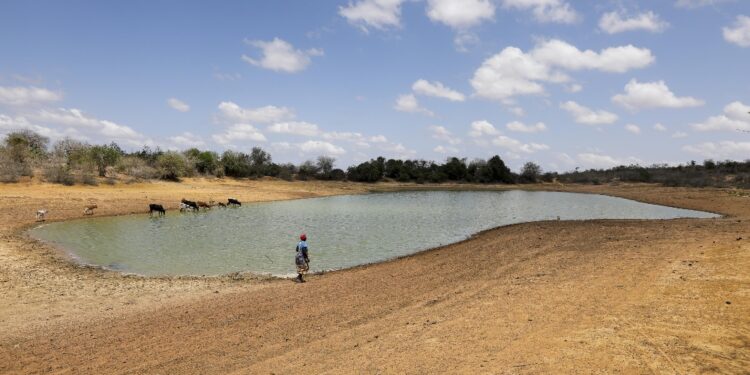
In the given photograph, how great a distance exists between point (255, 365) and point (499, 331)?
444 cm

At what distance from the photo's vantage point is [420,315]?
32.6 ft

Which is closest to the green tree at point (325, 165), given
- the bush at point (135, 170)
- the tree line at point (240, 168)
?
the tree line at point (240, 168)

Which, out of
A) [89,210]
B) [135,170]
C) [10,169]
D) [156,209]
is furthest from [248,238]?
[135,170]

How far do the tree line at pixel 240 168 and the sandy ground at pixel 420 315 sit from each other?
3455cm

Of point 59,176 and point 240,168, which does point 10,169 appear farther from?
point 240,168

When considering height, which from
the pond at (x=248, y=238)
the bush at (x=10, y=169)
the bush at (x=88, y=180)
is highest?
the bush at (x=10, y=169)

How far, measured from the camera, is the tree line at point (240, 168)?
47.2 m

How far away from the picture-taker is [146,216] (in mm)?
33594

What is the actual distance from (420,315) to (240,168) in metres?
70.4

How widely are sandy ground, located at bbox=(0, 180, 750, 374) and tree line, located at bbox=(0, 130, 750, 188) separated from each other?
3455 cm

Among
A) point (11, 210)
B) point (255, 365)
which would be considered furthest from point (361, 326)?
point (11, 210)

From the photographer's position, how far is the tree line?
1857 inches

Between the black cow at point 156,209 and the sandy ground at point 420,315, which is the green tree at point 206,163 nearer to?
the black cow at point 156,209

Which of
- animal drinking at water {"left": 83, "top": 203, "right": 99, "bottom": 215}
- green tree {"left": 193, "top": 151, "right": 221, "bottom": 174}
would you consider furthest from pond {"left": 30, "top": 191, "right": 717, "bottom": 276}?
green tree {"left": 193, "top": 151, "right": 221, "bottom": 174}
